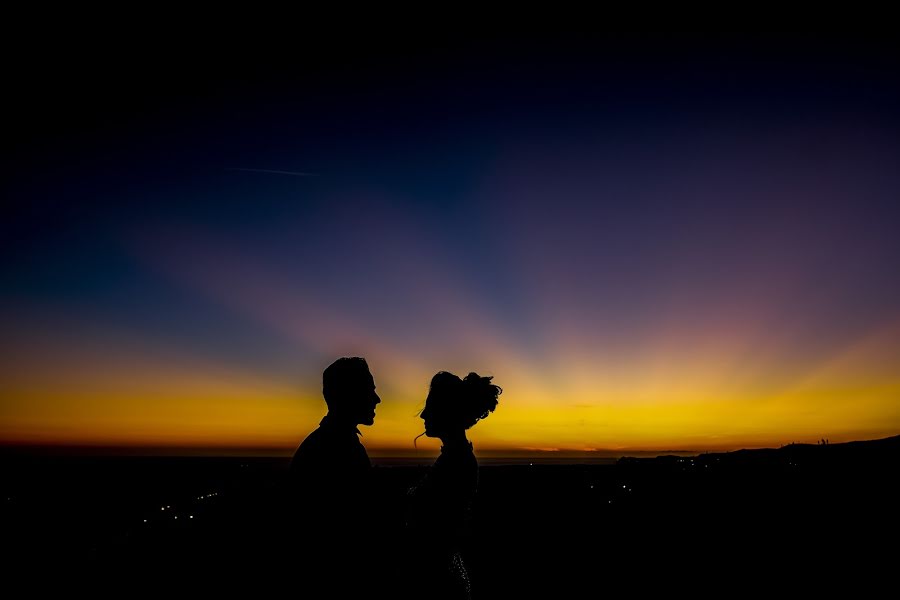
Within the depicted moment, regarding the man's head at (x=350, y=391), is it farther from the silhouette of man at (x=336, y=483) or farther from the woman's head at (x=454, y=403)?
the woman's head at (x=454, y=403)

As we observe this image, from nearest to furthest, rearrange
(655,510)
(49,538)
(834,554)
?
(834,554) → (655,510) → (49,538)

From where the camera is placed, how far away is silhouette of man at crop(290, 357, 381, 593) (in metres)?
2.73

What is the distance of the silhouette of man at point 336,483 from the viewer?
2.73 m

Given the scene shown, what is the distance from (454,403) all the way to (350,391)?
2.98ft

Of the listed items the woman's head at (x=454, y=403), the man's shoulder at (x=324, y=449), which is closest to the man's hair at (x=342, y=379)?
the man's shoulder at (x=324, y=449)

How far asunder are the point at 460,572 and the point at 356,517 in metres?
1.07

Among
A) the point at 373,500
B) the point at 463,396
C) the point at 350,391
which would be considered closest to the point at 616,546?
the point at 463,396

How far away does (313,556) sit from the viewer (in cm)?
271

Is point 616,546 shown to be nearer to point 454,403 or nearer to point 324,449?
point 454,403

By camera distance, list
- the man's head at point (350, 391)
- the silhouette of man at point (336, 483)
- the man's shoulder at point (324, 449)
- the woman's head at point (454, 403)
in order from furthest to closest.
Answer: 1. the woman's head at point (454, 403)
2. the man's head at point (350, 391)
3. the man's shoulder at point (324, 449)
4. the silhouette of man at point (336, 483)

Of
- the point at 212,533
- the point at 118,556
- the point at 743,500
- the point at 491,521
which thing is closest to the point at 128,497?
the point at 212,533

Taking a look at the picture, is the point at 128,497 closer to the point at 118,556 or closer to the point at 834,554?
the point at 118,556

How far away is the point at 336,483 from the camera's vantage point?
291 cm

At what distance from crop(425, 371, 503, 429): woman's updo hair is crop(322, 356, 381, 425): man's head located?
23.3 inches
